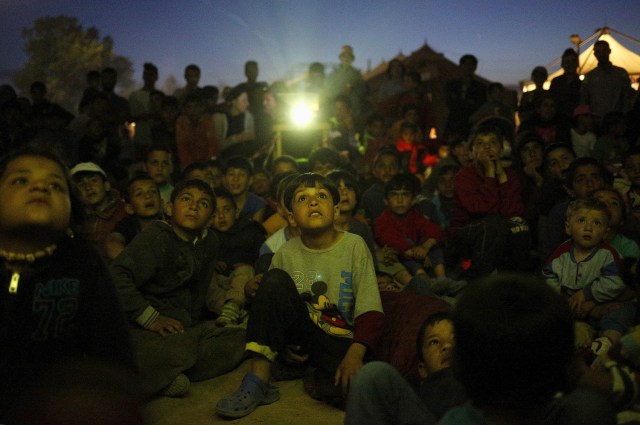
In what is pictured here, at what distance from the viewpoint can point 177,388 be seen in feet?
10.0

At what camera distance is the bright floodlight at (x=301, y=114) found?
8.02 meters

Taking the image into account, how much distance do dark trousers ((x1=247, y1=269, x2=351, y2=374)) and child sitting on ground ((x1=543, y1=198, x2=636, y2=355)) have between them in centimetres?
135

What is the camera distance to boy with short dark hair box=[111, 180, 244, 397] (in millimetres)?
3119

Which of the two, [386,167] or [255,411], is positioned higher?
[386,167]

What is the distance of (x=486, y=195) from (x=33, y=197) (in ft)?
11.4

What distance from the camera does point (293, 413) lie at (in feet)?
9.14

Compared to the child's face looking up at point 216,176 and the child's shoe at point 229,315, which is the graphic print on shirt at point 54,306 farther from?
the child's face looking up at point 216,176

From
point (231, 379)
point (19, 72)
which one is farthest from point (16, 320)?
point (19, 72)

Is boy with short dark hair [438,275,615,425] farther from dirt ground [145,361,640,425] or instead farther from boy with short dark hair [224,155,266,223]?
boy with short dark hair [224,155,266,223]

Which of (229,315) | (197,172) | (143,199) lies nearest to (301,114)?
(197,172)

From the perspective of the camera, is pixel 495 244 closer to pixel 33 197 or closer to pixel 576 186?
pixel 576 186

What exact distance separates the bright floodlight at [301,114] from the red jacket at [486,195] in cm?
363

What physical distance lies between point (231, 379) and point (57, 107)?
17.9 ft

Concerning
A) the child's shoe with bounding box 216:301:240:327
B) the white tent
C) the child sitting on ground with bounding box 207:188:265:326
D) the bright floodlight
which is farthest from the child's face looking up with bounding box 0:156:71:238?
the white tent
